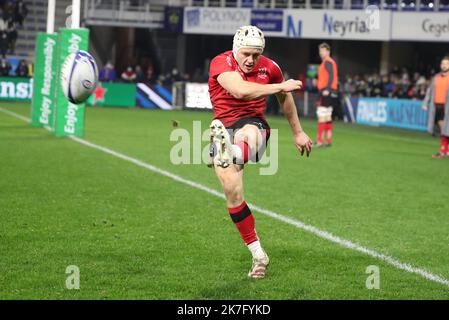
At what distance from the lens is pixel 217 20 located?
44.5 metres

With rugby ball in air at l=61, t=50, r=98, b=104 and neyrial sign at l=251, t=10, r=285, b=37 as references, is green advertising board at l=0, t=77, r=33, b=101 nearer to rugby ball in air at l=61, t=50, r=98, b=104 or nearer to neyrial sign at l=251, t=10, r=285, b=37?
neyrial sign at l=251, t=10, r=285, b=37

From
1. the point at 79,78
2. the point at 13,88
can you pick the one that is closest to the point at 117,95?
the point at 13,88

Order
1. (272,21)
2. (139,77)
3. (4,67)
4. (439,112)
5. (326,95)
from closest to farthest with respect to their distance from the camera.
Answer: (439,112)
(326,95)
(4,67)
(139,77)
(272,21)

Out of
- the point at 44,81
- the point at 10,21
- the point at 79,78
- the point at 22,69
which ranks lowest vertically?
the point at 22,69

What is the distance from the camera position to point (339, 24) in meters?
42.3

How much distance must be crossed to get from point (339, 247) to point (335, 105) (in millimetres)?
13290

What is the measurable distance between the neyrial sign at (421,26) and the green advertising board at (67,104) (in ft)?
70.5

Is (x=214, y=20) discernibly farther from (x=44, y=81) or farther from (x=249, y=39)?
(x=249, y=39)

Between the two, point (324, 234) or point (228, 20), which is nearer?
point (324, 234)

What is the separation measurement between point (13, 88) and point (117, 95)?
4.16m

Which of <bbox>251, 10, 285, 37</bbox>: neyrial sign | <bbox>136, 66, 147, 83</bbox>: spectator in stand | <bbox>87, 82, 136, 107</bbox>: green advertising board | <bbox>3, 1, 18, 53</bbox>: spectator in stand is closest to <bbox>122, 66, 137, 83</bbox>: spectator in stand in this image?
<bbox>136, 66, 147, 83</bbox>: spectator in stand

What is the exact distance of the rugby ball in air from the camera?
37.2 ft
